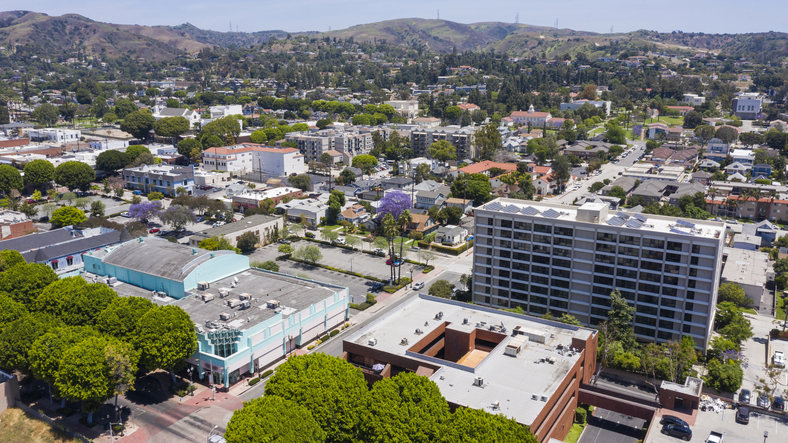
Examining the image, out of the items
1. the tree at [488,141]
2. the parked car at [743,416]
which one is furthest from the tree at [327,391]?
the tree at [488,141]

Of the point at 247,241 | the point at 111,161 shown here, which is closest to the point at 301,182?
the point at 247,241

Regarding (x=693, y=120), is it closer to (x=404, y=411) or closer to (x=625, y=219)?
(x=625, y=219)

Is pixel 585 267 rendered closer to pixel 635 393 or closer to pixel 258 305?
pixel 635 393

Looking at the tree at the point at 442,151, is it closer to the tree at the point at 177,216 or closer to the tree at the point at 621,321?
the tree at the point at 177,216

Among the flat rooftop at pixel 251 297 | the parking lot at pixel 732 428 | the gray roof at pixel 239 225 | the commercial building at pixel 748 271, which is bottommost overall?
the parking lot at pixel 732 428

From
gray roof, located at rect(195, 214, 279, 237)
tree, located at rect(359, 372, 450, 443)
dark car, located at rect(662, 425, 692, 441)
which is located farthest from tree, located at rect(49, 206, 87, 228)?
dark car, located at rect(662, 425, 692, 441)
